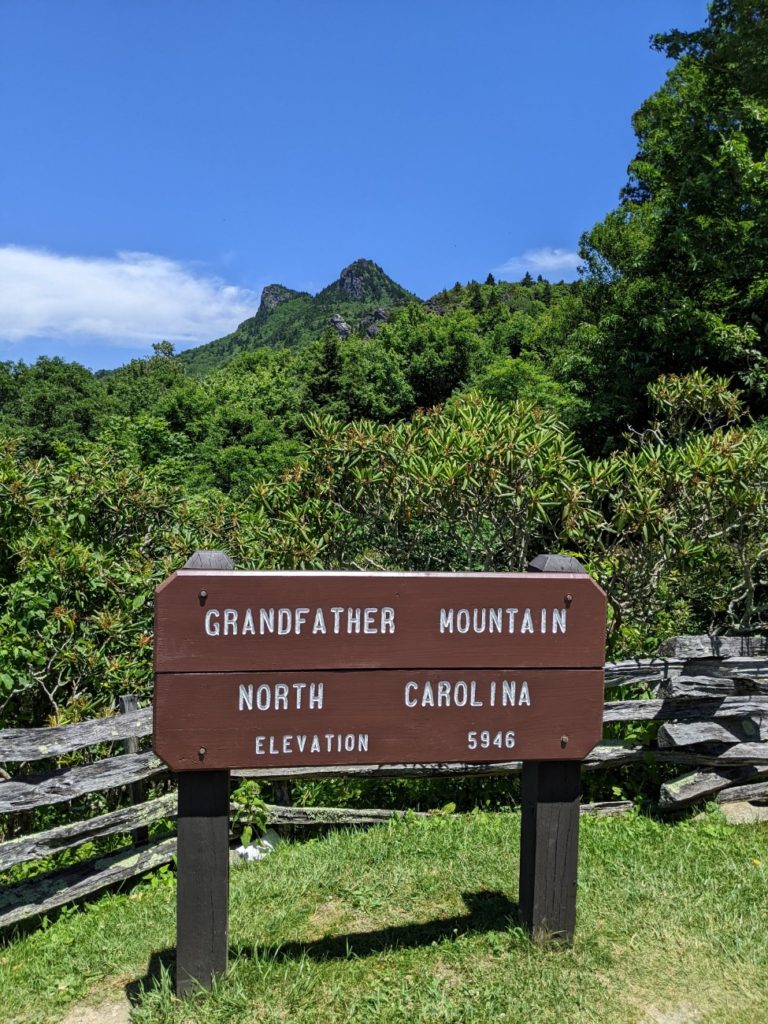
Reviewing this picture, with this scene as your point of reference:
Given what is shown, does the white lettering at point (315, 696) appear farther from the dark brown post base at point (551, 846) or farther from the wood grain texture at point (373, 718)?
the dark brown post base at point (551, 846)

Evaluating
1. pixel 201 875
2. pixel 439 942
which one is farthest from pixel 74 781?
pixel 439 942

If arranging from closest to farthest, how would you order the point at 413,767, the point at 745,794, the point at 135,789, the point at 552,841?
1. the point at 552,841
2. the point at 135,789
3. the point at 745,794
4. the point at 413,767

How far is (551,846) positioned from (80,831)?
2.86 metres

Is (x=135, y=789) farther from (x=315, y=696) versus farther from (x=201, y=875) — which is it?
(x=315, y=696)

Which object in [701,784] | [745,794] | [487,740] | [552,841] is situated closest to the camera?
[487,740]

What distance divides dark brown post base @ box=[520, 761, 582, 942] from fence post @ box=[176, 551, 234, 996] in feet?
4.47

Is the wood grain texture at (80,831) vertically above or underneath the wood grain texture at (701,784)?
underneath

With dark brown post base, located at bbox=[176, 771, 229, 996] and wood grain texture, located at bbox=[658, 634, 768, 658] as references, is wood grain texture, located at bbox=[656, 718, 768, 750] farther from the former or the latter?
dark brown post base, located at bbox=[176, 771, 229, 996]

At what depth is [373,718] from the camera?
3.31 meters

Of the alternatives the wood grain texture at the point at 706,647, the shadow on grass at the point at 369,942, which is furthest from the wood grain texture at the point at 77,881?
the wood grain texture at the point at 706,647

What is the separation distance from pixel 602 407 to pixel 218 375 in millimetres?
62091

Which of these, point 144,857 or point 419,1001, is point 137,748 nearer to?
point 144,857

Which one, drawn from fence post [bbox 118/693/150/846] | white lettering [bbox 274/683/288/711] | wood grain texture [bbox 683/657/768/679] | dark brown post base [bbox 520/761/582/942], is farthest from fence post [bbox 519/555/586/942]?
fence post [bbox 118/693/150/846]

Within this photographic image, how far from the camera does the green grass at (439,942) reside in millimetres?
3264
